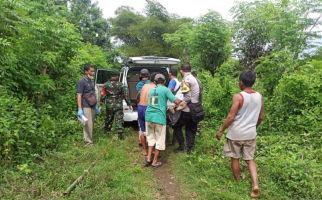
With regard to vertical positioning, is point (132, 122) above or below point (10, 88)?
below

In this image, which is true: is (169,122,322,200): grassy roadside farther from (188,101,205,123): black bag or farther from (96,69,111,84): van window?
(96,69,111,84): van window

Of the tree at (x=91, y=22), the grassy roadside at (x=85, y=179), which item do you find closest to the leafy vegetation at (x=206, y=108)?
the grassy roadside at (x=85, y=179)

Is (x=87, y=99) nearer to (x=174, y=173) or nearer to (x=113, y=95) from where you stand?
(x=113, y=95)

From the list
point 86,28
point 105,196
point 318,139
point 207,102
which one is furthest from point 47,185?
point 86,28

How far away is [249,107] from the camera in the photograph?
540cm

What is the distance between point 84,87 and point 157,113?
1.88 metres

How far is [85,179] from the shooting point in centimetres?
563

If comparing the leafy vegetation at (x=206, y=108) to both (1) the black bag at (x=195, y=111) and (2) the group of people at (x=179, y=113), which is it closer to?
(2) the group of people at (x=179, y=113)

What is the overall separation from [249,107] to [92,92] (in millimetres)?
3761

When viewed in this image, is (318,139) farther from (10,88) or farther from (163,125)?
(10,88)

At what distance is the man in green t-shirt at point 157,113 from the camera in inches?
269

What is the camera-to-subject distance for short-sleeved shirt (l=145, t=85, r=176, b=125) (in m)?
6.84

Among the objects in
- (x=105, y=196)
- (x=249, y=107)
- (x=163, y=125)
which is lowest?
(x=105, y=196)

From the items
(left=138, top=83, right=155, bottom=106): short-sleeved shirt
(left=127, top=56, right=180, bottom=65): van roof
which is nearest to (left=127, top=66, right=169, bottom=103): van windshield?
(left=127, top=56, right=180, bottom=65): van roof
